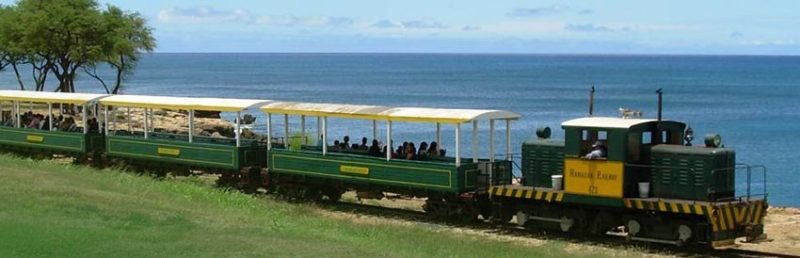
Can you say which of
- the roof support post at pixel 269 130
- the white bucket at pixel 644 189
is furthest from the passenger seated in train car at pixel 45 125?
the white bucket at pixel 644 189

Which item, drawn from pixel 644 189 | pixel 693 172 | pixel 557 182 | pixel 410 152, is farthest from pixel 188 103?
pixel 693 172

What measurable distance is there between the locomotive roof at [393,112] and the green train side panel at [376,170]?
0.94 metres

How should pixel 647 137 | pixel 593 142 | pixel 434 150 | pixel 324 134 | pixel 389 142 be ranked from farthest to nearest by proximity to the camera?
pixel 324 134, pixel 434 150, pixel 389 142, pixel 593 142, pixel 647 137

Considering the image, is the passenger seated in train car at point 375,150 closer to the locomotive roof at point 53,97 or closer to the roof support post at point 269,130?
the roof support post at point 269,130

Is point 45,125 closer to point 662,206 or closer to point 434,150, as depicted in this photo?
point 434,150

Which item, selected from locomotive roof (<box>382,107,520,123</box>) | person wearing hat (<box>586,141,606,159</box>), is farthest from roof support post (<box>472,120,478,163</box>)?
person wearing hat (<box>586,141,606,159</box>)

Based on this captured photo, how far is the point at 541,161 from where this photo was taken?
881 inches

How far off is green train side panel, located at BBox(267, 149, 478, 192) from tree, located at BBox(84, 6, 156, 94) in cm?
3549

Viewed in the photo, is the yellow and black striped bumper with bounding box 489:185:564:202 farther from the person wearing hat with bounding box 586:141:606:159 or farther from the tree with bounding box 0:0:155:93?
the tree with bounding box 0:0:155:93

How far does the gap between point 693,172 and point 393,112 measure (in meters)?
7.46

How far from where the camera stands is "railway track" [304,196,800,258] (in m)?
20.0

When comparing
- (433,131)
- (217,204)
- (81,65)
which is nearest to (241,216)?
(217,204)

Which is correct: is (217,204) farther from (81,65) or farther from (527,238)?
(81,65)

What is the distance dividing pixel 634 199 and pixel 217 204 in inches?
330
